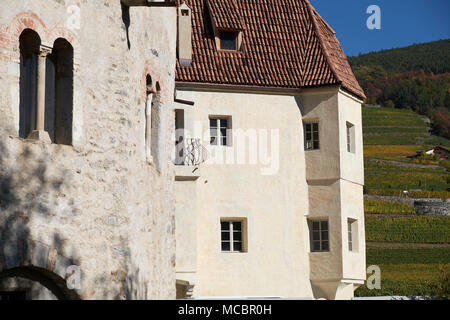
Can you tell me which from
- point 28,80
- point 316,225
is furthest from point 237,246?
point 28,80

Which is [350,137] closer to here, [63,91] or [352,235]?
[352,235]

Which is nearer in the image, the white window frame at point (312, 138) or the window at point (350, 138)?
the white window frame at point (312, 138)

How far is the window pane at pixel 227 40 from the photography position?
104ft

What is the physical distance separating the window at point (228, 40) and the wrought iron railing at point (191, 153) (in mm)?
3986

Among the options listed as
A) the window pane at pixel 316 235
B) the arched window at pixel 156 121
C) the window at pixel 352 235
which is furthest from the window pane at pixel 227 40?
the arched window at pixel 156 121

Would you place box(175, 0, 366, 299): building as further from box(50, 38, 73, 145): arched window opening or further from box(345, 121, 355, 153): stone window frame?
box(50, 38, 73, 145): arched window opening

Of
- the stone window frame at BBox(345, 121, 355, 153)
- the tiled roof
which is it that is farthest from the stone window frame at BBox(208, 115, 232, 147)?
the stone window frame at BBox(345, 121, 355, 153)

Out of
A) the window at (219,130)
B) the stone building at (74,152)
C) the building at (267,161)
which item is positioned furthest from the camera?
the window at (219,130)

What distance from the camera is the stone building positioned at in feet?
44.1

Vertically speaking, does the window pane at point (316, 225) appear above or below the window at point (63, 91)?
below

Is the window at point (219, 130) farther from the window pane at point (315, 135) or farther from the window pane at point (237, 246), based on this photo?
the window pane at point (237, 246)

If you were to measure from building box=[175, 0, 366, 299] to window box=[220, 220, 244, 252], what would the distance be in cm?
3
